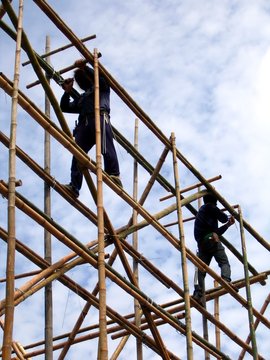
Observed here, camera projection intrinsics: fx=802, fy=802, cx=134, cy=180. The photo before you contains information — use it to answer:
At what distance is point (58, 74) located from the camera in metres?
9.03

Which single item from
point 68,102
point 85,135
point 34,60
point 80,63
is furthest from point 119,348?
point 34,60

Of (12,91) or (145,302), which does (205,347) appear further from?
(12,91)

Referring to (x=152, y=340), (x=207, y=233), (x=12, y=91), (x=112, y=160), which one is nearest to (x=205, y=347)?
(x=152, y=340)

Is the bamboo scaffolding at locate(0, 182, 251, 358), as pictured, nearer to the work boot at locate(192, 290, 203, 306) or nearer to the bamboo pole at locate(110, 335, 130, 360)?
the work boot at locate(192, 290, 203, 306)

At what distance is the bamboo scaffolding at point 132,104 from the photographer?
8289 mm

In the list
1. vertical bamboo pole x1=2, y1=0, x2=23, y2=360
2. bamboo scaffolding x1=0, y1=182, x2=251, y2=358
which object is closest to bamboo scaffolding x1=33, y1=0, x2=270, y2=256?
vertical bamboo pole x1=2, y1=0, x2=23, y2=360

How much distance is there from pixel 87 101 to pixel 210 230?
3.02 m

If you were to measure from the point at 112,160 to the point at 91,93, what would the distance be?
2.88 ft

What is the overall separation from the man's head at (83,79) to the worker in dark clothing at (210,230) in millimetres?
2643

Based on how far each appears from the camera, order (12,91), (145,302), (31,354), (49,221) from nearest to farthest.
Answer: (12,91) → (49,221) → (145,302) → (31,354)

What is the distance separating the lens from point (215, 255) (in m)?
10.9

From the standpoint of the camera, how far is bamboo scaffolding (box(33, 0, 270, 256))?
8289 millimetres

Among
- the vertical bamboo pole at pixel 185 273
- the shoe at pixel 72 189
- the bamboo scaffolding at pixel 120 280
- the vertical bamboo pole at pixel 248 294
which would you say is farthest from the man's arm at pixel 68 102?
the vertical bamboo pole at pixel 248 294

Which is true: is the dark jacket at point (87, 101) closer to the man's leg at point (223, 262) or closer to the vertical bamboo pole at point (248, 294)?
the man's leg at point (223, 262)
